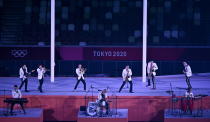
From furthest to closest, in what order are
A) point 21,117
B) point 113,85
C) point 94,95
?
point 113,85 < point 94,95 < point 21,117

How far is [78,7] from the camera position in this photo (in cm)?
3256

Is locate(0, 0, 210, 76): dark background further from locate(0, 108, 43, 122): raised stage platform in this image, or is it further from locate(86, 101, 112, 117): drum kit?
locate(86, 101, 112, 117): drum kit

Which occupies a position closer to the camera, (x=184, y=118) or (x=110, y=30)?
(x=184, y=118)

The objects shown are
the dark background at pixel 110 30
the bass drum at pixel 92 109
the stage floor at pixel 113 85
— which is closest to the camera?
the bass drum at pixel 92 109

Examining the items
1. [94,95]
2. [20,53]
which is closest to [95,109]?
[94,95]

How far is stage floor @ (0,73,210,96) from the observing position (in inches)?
973

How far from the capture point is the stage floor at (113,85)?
24.7 metres

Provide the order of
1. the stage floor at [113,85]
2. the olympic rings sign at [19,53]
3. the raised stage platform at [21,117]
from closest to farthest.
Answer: the raised stage platform at [21,117], the stage floor at [113,85], the olympic rings sign at [19,53]

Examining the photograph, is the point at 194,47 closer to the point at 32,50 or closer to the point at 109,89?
the point at 109,89

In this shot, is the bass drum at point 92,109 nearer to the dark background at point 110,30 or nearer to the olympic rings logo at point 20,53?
the dark background at point 110,30

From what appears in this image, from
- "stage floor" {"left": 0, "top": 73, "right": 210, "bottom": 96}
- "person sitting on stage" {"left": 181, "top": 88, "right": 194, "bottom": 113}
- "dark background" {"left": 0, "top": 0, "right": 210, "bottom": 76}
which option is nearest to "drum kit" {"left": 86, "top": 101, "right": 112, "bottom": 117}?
"stage floor" {"left": 0, "top": 73, "right": 210, "bottom": 96}

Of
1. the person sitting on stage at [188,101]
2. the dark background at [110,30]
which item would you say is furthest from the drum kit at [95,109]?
the dark background at [110,30]

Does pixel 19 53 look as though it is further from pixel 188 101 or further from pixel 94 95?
pixel 188 101

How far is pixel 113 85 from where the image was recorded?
27219 mm
